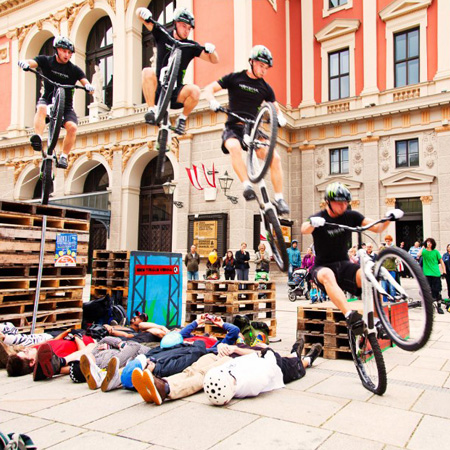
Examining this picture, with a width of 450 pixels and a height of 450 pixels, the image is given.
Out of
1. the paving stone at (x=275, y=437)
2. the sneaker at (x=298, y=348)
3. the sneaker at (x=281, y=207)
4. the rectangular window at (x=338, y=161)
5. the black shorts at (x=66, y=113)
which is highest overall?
the rectangular window at (x=338, y=161)

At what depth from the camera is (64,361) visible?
569 centimetres

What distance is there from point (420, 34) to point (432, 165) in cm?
534

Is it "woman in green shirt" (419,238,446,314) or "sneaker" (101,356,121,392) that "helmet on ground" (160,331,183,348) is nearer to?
"sneaker" (101,356,121,392)

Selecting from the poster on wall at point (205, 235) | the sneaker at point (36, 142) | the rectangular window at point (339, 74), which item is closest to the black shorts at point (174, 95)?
the sneaker at point (36, 142)

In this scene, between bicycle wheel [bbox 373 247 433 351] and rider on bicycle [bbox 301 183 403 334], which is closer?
bicycle wheel [bbox 373 247 433 351]

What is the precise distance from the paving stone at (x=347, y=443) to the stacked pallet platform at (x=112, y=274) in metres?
6.94

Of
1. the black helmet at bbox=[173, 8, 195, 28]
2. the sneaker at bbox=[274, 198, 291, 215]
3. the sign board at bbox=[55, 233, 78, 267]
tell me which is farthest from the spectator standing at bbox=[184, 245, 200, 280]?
the sneaker at bbox=[274, 198, 291, 215]

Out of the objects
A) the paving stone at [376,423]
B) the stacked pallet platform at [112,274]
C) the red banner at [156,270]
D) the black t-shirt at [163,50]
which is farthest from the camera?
the stacked pallet platform at [112,274]

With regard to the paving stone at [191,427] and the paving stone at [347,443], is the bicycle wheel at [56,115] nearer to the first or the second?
the paving stone at [191,427]

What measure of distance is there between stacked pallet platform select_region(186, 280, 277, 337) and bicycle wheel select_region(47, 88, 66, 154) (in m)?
3.53

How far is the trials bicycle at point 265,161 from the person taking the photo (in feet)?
13.8

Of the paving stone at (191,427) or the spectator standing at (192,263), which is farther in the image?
the spectator standing at (192,263)

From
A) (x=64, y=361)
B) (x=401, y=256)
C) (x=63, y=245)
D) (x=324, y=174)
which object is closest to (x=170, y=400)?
(x=64, y=361)

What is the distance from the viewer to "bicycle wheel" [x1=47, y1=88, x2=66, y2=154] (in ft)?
21.2
